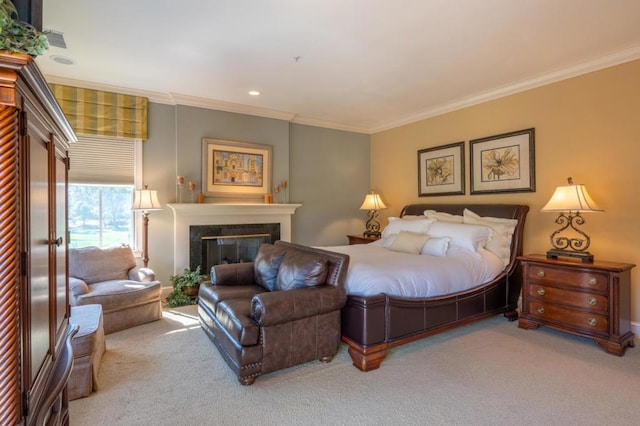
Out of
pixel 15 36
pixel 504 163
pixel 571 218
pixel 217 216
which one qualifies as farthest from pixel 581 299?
pixel 217 216

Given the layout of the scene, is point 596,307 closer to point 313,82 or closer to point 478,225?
point 478,225

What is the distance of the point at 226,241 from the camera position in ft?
15.4

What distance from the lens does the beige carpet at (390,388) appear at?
6.33ft

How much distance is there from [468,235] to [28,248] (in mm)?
3597

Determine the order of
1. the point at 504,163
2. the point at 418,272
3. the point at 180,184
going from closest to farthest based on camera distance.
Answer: the point at 418,272, the point at 504,163, the point at 180,184

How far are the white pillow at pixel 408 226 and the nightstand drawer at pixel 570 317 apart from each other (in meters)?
1.35

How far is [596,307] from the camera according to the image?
2.85 metres

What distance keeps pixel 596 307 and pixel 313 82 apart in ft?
11.8

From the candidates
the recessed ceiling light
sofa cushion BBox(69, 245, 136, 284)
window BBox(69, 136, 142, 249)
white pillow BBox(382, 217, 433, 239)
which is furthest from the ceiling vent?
white pillow BBox(382, 217, 433, 239)

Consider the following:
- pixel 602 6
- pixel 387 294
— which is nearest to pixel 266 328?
pixel 387 294

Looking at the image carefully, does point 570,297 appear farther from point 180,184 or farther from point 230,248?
point 180,184

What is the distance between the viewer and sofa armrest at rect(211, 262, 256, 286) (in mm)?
3205

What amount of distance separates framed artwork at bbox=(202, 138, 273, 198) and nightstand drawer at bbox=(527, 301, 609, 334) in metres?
3.70

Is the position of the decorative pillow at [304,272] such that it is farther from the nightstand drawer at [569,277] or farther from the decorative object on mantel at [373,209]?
the decorative object on mantel at [373,209]
